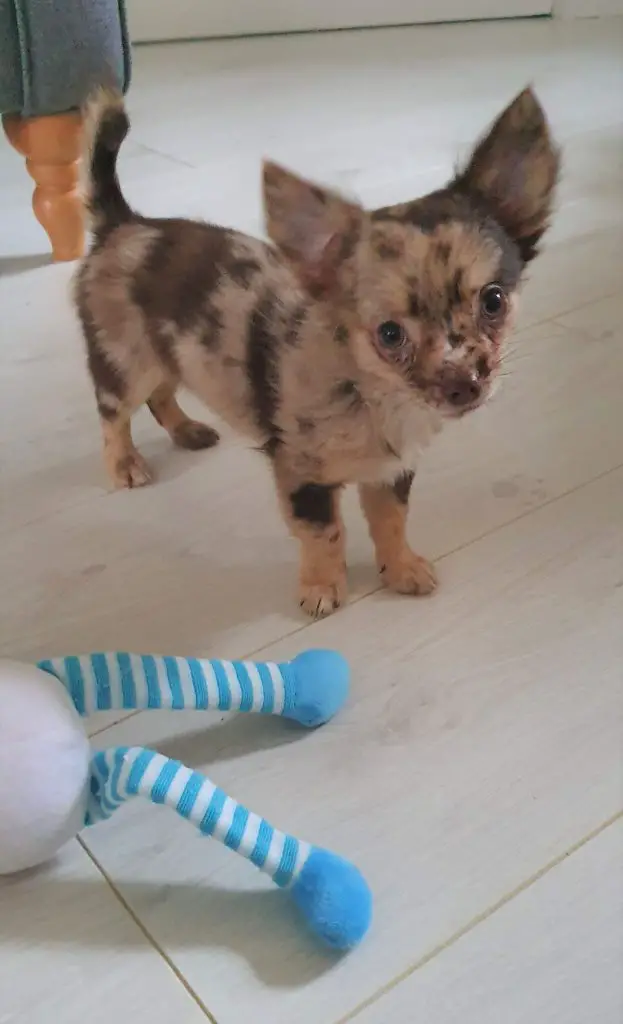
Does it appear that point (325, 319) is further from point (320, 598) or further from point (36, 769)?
point (36, 769)

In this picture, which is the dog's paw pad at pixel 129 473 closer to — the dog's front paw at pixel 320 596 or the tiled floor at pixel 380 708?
the tiled floor at pixel 380 708

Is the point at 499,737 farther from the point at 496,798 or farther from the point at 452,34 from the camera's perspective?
the point at 452,34

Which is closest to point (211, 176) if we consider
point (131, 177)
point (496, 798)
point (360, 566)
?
point (131, 177)

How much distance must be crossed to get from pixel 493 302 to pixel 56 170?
1.35 meters

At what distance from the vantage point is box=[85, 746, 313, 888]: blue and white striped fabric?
0.77 meters

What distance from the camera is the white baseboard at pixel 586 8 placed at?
14.6 feet

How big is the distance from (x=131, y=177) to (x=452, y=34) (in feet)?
7.81

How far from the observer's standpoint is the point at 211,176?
2471 millimetres

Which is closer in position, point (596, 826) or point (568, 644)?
point (596, 826)

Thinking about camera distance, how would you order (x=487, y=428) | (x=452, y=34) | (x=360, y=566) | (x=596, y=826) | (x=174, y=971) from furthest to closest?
(x=452, y=34)
(x=487, y=428)
(x=360, y=566)
(x=596, y=826)
(x=174, y=971)

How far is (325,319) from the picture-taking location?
0.97 meters

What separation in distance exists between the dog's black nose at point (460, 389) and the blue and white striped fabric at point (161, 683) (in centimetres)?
32

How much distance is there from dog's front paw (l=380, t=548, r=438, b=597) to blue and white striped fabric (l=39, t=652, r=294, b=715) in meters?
0.28

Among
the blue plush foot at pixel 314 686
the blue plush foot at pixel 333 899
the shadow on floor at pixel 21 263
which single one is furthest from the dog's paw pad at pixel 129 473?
the shadow on floor at pixel 21 263
